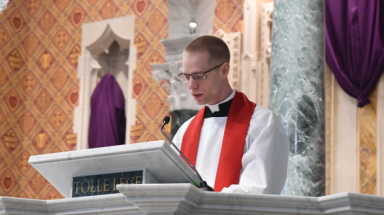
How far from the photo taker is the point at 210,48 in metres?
3.02

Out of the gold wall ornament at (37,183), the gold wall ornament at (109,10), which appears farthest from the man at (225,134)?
the gold wall ornament at (37,183)

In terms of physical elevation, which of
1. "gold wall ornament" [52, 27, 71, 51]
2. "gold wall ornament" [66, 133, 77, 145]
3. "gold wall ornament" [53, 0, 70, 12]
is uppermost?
"gold wall ornament" [53, 0, 70, 12]

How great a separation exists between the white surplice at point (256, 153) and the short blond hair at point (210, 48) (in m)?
0.29

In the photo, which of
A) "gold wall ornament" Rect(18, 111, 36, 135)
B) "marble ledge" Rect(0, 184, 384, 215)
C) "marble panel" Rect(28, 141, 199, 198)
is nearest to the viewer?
"marble ledge" Rect(0, 184, 384, 215)

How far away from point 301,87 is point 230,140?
2.40 meters

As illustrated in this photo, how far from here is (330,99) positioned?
24.4 feet

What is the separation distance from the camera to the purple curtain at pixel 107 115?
9709 mm

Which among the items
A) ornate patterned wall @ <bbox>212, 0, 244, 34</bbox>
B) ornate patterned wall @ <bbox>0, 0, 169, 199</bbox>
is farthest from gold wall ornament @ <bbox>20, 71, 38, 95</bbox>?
ornate patterned wall @ <bbox>212, 0, 244, 34</bbox>

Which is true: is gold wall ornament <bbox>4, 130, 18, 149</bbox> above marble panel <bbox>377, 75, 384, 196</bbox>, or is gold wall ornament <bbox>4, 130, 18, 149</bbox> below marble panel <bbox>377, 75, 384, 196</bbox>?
above

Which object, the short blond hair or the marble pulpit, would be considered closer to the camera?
the marble pulpit

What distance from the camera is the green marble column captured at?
16.6ft

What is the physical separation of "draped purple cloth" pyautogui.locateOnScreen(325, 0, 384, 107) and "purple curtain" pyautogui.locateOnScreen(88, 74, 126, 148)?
374cm

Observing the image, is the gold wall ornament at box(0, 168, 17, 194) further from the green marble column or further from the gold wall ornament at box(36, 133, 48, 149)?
the green marble column

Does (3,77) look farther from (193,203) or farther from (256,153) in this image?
(193,203)
